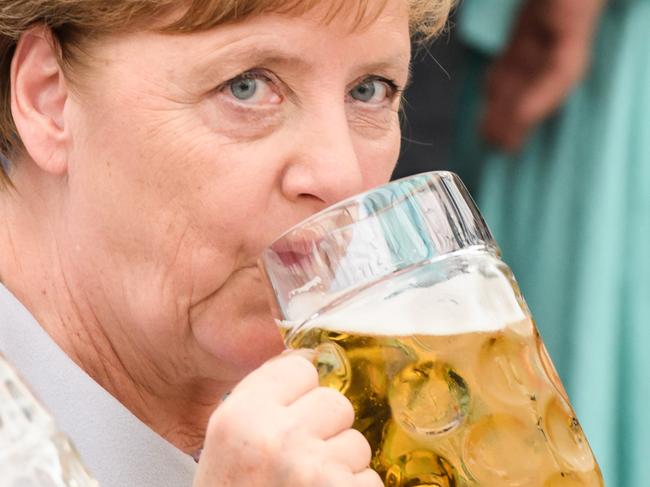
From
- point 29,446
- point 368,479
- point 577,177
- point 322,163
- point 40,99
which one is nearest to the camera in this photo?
point 29,446

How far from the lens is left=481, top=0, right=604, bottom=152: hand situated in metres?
2.59

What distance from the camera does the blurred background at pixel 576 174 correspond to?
254 cm

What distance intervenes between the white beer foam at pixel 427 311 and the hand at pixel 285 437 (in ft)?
0.14

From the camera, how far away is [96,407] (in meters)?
1.19

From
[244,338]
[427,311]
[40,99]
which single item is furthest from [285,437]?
[40,99]

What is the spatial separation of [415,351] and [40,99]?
527mm

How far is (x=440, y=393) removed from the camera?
0.93 meters

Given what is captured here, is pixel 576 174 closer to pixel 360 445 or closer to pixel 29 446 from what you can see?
pixel 360 445

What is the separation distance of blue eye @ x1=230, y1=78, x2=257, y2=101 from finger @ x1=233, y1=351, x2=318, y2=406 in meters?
0.34

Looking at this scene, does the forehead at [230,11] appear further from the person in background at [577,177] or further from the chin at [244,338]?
the person in background at [577,177]

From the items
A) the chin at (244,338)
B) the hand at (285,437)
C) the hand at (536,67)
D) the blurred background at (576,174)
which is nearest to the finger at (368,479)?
the hand at (285,437)

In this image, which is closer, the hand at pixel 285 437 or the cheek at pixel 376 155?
the hand at pixel 285 437

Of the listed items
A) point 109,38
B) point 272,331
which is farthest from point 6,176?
point 272,331

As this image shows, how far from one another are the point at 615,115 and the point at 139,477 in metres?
1.64
